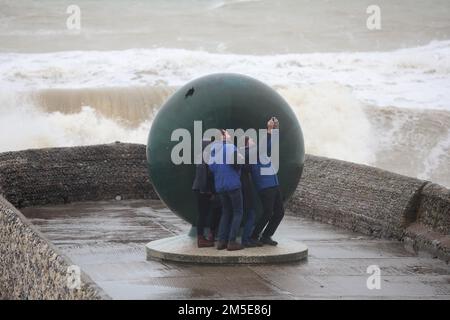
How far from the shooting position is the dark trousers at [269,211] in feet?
37.0

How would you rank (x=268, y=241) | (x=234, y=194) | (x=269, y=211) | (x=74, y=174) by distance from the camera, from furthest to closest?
(x=74, y=174) < (x=268, y=241) < (x=269, y=211) < (x=234, y=194)

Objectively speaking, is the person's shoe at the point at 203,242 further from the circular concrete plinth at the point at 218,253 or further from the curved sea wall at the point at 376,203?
the curved sea wall at the point at 376,203

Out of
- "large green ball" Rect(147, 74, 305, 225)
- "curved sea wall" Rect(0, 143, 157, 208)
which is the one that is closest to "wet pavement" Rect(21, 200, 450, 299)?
"large green ball" Rect(147, 74, 305, 225)

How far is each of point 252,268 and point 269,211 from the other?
0.66 meters

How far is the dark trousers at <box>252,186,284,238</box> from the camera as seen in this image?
11.3 m

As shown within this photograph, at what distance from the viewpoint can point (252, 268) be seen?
35.8 ft

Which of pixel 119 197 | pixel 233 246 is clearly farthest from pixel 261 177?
pixel 119 197

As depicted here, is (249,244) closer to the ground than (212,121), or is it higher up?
closer to the ground

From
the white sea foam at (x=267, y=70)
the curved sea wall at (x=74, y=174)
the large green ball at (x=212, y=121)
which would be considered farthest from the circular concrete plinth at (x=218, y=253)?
the white sea foam at (x=267, y=70)

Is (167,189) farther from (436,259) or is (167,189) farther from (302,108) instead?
(302,108)

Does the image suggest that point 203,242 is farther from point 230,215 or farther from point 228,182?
point 228,182

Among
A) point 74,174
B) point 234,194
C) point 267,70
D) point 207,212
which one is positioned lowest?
point 267,70

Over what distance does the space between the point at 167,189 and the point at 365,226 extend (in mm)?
2886

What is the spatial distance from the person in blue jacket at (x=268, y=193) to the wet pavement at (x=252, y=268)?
48cm
